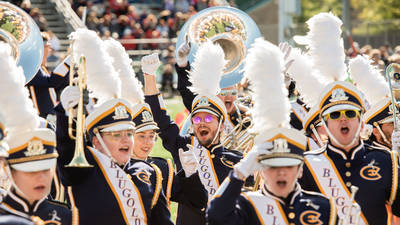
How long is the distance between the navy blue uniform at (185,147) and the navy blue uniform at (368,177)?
40.8 inches

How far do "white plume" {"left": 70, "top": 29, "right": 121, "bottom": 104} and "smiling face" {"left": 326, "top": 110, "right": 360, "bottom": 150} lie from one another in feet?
4.92

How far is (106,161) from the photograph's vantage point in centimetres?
539

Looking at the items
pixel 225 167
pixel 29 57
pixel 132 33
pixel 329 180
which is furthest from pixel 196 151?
pixel 132 33

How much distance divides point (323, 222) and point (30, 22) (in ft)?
14.5

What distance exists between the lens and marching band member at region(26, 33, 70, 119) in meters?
9.41

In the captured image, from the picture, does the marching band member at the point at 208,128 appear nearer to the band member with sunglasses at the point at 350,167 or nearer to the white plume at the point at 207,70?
the white plume at the point at 207,70

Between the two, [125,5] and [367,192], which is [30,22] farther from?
[125,5]

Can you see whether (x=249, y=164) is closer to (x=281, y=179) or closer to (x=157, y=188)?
(x=281, y=179)

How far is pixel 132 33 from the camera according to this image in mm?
21984

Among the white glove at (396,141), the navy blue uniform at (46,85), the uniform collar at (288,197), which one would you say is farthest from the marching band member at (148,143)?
the navy blue uniform at (46,85)

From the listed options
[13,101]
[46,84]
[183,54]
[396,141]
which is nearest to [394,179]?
[396,141]

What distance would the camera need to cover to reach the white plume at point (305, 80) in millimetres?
6668

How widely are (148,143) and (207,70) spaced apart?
0.75 meters

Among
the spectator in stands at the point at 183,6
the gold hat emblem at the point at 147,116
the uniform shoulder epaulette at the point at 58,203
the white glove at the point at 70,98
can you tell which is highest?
the white glove at the point at 70,98
